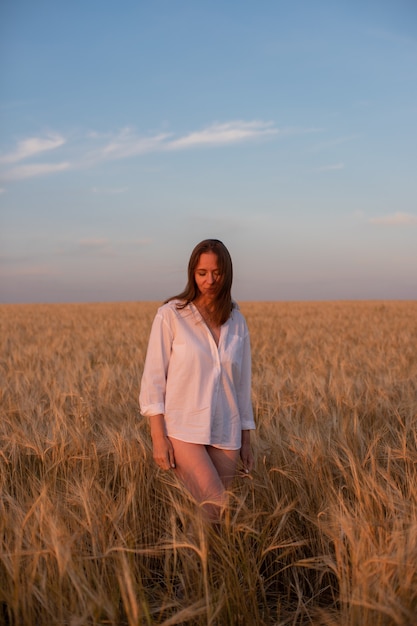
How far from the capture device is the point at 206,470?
2.25 metres

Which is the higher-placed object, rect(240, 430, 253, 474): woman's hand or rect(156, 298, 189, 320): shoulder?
rect(156, 298, 189, 320): shoulder

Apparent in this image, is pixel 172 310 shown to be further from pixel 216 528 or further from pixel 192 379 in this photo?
pixel 216 528

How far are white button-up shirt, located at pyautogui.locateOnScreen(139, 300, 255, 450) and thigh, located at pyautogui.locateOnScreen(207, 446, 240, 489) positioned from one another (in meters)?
0.04

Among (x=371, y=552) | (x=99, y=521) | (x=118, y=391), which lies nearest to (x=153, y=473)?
(x=99, y=521)

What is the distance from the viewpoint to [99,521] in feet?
6.82

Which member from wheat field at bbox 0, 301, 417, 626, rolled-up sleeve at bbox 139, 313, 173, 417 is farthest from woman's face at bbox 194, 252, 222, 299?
wheat field at bbox 0, 301, 417, 626

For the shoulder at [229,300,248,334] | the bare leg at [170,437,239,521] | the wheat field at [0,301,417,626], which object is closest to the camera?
the wheat field at [0,301,417,626]

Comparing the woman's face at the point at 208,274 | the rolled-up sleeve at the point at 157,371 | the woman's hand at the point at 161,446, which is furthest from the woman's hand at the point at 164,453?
the woman's face at the point at 208,274

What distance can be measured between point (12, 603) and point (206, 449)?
948 mm

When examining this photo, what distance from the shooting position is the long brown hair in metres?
2.38

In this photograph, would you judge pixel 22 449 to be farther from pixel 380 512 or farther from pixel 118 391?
pixel 380 512

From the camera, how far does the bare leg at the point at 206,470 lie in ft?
7.26

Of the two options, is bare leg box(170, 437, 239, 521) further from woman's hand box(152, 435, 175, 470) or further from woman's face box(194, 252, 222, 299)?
→ woman's face box(194, 252, 222, 299)

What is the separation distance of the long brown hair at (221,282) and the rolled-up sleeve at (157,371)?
13 cm
